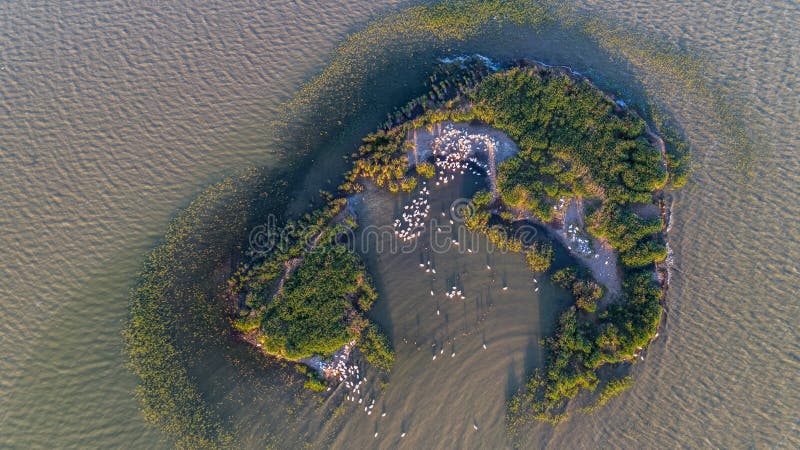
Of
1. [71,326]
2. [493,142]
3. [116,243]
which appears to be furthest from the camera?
[493,142]

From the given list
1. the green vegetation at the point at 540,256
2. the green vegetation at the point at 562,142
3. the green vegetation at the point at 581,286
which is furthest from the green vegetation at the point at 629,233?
the green vegetation at the point at 540,256

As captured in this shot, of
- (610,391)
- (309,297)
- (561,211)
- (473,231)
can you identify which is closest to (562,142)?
(561,211)

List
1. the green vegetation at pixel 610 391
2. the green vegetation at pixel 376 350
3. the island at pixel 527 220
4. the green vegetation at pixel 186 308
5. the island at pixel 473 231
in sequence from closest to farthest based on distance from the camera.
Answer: the green vegetation at pixel 186 308 < the green vegetation at pixel 610 391 < the island at pixel 473 231 < the island at pixel 527 220 < the green vegetation at pixel 376 350

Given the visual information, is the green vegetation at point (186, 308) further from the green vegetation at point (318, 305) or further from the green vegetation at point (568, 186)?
the green vegetation at point (568, 186)

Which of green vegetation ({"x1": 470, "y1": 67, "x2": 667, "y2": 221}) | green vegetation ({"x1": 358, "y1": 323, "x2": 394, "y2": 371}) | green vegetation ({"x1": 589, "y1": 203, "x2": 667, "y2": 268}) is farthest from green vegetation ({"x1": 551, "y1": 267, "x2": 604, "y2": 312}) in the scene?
green vegetation ({"x1": 358, "y1": 323, "x2": 394, "y2": 371})

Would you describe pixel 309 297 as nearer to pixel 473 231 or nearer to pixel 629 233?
pixel 473 231

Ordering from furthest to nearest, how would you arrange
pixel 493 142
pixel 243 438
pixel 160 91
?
pixel 160 91 → pixel 493 142 → pixel 243 438

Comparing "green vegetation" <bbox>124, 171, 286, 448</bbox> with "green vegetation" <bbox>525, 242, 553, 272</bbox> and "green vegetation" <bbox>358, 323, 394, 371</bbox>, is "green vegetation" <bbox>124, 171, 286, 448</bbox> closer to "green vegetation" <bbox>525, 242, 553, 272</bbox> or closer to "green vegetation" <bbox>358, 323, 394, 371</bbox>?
"green vegetation" <bbox>358, 323, 394, 371</bbox>

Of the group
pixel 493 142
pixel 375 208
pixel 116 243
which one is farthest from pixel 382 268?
pixel 116 243

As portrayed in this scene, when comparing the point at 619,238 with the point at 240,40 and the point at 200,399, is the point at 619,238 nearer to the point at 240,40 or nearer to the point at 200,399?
the point at 200,399
